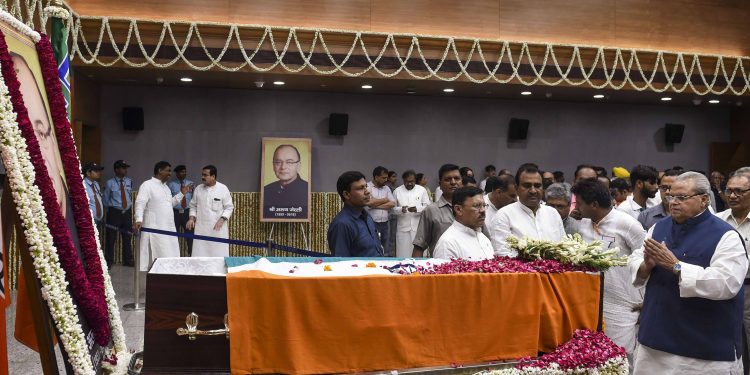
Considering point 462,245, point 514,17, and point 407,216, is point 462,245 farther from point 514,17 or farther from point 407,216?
point 514,17

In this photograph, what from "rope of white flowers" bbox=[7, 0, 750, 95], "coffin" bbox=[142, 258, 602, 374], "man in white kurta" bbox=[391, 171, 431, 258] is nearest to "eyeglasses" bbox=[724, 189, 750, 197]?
"coffin" bbox=[142, 258, 602, 374]

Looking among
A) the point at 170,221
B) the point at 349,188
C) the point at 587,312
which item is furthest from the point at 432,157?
the point at 587,312

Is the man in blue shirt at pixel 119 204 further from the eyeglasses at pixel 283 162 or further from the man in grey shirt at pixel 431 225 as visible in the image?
the man in grey shirt at pixel 431 225

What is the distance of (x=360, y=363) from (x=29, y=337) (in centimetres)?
146

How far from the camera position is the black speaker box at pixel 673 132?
44.9 feet

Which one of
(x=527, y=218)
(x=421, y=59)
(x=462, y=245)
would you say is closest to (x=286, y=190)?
(x=421, y=59)

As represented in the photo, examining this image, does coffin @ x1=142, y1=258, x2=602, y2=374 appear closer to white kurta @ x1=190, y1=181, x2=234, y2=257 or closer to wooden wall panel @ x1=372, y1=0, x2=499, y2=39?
white kurta @ x1=190, y1=181, x2=234, y2=257

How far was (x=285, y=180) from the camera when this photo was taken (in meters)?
11.5

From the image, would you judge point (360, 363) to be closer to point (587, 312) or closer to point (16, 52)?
point (587, 312)

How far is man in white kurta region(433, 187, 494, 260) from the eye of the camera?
4391 mm

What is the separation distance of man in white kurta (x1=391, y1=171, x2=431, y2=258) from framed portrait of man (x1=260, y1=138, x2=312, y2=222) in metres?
1.55

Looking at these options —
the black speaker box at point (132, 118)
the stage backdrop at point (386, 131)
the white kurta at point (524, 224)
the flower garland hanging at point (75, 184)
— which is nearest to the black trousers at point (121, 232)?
the stage backdrop at point (386, 131)

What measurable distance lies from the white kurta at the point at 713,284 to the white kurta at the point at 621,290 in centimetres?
78

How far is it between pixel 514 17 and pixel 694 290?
811 cm
